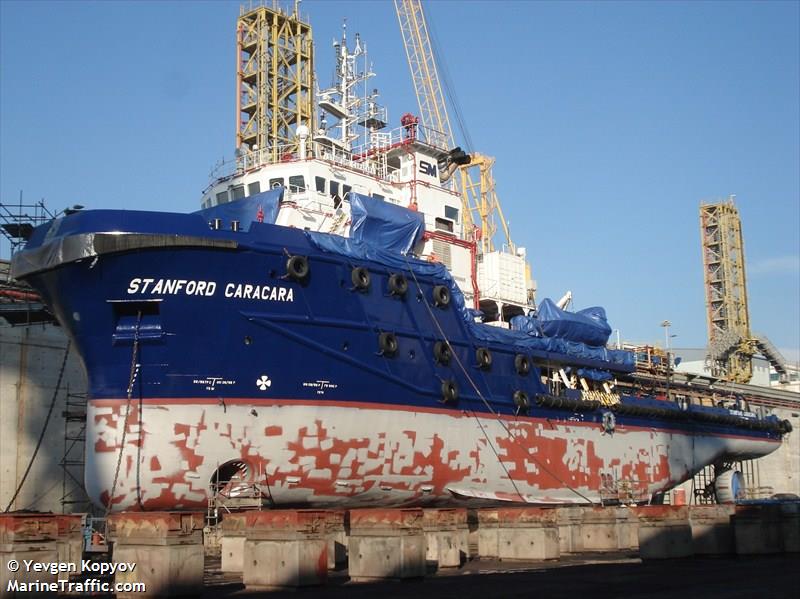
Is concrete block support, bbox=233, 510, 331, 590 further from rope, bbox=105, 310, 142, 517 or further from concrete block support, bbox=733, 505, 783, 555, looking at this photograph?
concrete block support, bbox=733, 505, 783, 555

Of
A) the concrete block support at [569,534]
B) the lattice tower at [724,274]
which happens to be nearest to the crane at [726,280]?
the lattice tower at [724,274]

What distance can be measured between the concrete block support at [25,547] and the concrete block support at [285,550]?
320 centimetres

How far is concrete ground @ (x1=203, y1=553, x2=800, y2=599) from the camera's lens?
45.5 feet

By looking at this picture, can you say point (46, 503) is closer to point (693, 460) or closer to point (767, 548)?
point (767, 548)

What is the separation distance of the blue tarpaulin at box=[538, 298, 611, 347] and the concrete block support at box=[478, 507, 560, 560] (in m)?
11.2

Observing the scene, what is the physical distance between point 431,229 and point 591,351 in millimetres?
→ 7565

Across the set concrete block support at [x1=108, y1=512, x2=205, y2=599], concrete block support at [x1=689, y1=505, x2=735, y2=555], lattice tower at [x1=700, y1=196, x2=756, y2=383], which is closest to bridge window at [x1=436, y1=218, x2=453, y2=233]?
concrete block support at [x1=689, y1=505, x2=735, y2=555]

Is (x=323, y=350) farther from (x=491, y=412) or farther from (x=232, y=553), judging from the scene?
(x=491, y=412)

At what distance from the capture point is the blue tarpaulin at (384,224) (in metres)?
25.6

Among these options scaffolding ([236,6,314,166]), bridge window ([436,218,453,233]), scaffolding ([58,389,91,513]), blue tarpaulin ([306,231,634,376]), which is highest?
scaffolding ([236,6,314,166])

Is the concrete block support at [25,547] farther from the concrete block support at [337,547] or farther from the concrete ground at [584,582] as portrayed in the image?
the concrete block support at [337,547]

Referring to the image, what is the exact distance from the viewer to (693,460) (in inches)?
1454

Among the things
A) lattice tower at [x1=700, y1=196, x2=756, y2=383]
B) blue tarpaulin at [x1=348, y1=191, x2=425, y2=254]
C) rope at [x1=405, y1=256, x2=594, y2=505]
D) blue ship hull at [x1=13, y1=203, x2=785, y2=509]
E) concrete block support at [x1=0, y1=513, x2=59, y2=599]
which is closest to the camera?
concrete block support at [x1=0, y1=513, x2=59, y2=599]

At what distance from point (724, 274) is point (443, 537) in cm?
5532
